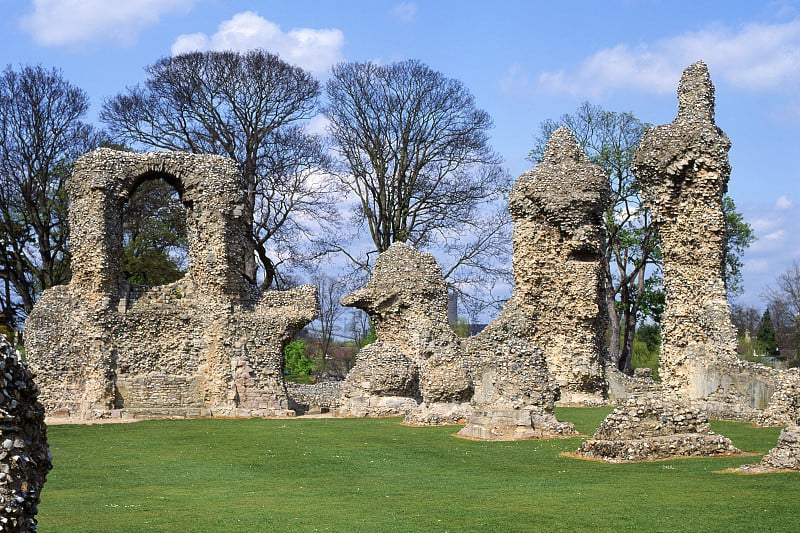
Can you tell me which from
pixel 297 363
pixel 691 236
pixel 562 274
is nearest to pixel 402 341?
pixel 562 274

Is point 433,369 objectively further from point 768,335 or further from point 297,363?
point 768,335

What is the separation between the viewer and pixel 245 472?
46.6 ft

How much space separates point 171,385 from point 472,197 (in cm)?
1675

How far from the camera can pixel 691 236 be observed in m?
24.5

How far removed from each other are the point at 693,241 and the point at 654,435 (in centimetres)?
1123

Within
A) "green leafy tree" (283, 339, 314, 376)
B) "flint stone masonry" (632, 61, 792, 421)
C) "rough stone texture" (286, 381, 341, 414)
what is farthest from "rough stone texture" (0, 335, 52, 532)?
"green leafy tree" (283, 339, 314, 376)

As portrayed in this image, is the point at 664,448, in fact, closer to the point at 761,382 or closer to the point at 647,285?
the point at 761,382

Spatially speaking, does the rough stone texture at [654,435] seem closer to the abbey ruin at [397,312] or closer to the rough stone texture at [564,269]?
the abbey ruin at [397,312]

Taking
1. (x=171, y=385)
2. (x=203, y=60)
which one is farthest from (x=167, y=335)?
(x=203, y=60)

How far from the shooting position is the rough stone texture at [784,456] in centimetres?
1190

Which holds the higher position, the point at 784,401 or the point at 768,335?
the point at 768,335

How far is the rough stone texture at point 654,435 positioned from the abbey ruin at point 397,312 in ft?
24.4

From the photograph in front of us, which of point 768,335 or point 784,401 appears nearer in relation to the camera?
A: point 784,401

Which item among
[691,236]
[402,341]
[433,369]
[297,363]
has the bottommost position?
[433,369]
